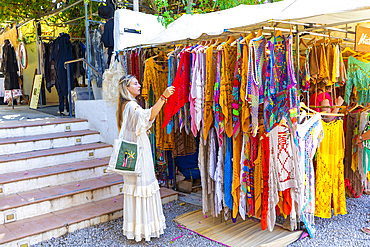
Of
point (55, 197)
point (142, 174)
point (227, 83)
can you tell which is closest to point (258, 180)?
point (227, 83)

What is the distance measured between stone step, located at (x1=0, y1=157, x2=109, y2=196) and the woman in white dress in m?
1.75

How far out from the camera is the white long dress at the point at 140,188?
3.80m

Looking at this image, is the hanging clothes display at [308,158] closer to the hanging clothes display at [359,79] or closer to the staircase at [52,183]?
the hanging clothes display at [359,79]

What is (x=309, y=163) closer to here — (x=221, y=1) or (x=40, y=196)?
(x=40, y=196)

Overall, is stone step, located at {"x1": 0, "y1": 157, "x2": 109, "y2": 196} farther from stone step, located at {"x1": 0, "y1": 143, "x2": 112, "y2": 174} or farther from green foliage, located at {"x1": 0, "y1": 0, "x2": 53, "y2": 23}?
green foliage, located at {"x1": 0, "y1": 0, "x2": 53, "y2": 23}

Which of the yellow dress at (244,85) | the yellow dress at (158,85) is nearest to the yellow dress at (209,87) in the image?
the yellow dress at (244,85)

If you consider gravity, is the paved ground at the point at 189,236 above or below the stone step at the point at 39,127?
below

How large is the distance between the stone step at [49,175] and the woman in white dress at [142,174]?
5.73ft

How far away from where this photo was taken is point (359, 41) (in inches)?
149

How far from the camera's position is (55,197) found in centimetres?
464

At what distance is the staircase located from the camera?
4.25 m

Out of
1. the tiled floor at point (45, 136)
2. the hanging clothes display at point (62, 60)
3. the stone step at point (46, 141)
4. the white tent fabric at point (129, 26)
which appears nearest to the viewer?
the stone step at point (46, 141)

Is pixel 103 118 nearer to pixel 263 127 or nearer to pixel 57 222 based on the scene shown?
pixel 57 222

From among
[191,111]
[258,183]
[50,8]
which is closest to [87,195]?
[191,111]
